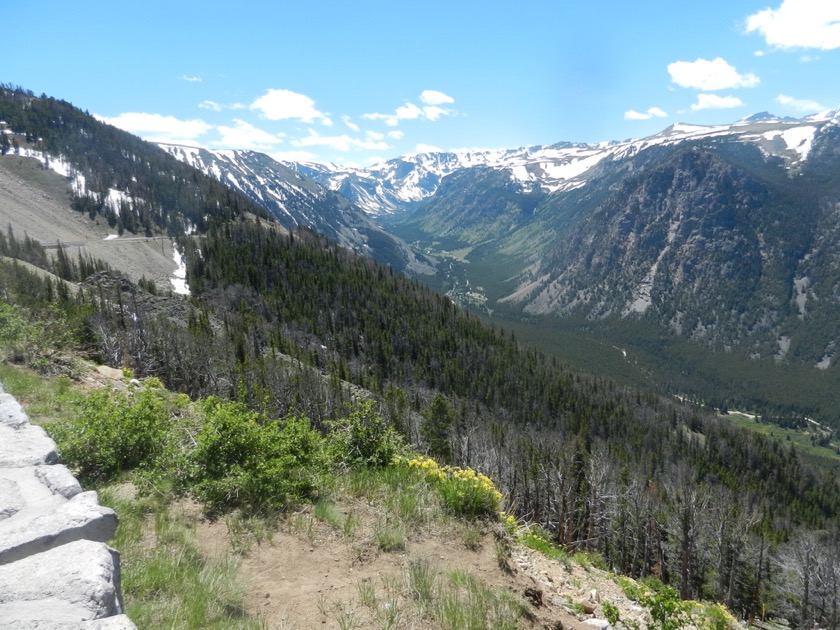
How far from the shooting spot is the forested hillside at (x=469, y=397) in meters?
63.7

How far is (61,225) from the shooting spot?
157 meters

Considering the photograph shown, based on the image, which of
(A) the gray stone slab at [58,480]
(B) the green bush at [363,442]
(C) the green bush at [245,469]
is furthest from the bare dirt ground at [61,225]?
(A) the gray stone slab at [58,480]

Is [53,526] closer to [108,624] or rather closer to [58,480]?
[58,480]

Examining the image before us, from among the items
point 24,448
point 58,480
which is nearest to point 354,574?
point 58,480

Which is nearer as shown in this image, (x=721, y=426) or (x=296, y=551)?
(x=296, y=551)

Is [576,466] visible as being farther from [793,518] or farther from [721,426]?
[721,426]

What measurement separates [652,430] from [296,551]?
162 meters

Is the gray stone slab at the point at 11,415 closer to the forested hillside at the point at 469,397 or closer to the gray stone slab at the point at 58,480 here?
the gray stone slab at the point at 58,480

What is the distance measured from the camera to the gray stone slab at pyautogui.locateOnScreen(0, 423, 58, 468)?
23.4ft

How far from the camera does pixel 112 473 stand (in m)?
9.77

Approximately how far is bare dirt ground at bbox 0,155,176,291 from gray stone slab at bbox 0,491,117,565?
14683 centimetres

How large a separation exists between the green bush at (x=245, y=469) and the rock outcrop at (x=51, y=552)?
2732 millimetres

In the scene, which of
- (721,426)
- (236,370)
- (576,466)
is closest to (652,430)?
(721,426)

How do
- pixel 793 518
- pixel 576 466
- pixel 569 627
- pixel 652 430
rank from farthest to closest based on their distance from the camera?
pixel 652 430 → pixel 793 518 → pixel 576 466 → pixel 569 627
